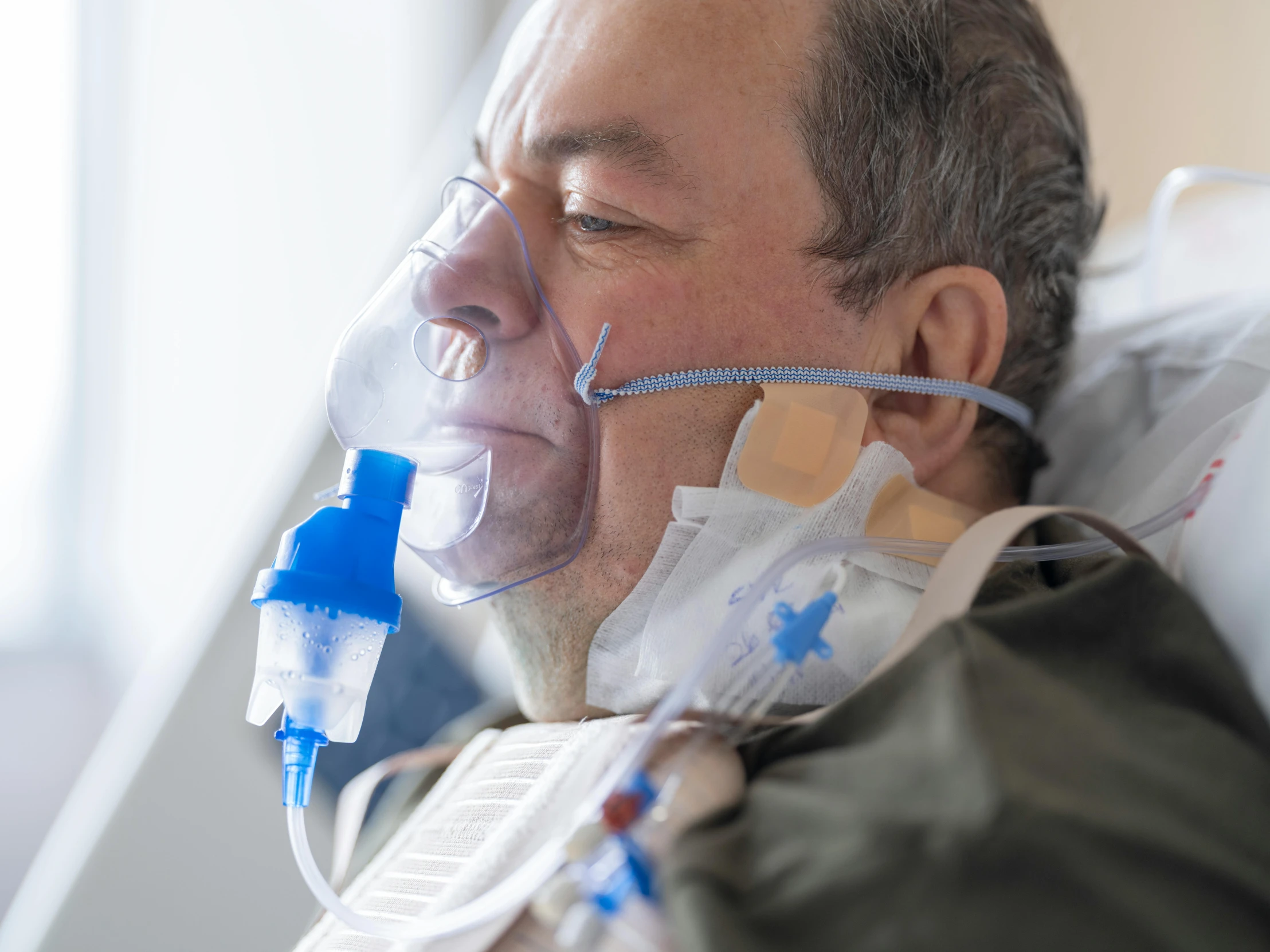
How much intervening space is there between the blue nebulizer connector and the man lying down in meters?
0.19

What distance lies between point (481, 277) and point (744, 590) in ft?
1.44

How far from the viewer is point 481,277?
1017 millimetres

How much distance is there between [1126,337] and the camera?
1398mm

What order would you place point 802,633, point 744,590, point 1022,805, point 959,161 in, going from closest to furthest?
1. point 1022,805
2. point 802,633
3. point 744,590
4. point 959,161

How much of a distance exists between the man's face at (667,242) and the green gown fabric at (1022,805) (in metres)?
0.36

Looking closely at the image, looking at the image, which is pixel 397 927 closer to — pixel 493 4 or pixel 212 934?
pixel 212 934

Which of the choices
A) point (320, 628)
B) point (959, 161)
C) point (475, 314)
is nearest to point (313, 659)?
point (320, 628)

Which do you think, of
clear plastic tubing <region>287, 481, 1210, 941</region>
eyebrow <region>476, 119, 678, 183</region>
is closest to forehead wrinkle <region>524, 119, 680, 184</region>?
eyebrow <region>476, 119, 678, 183</region>

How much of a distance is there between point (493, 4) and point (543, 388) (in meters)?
2.27

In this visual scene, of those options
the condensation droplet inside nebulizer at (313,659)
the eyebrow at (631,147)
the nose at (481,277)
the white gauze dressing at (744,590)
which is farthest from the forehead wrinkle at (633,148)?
the condensation droplet inside nebulizer at (313,659)

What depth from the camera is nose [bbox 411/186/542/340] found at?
101 centimetres

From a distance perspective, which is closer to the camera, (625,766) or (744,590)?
(625,766)

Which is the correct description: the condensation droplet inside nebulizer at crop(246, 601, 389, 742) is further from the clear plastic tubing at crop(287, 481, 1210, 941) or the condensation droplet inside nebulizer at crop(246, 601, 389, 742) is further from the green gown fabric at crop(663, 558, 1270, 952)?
the green gown fabric at crop(663, 558, 1270, 952)

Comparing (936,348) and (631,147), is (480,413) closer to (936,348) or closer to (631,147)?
(631,147)
